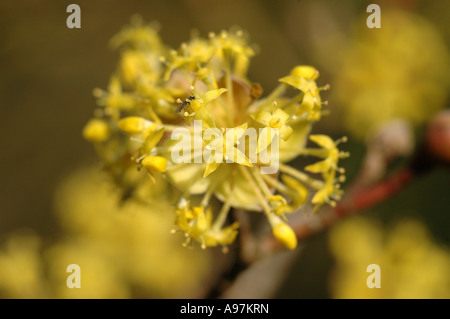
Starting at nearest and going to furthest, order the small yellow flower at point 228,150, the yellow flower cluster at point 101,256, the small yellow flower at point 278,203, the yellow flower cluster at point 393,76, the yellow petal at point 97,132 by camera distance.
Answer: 1. the small yellow flower at point 228,150
2. the small yellow flower at point 278,203
3. the yellow petal at point 97,132
4. the yellow flower cluster at point 101,256
5. the yellow flower cluster at point 393,76

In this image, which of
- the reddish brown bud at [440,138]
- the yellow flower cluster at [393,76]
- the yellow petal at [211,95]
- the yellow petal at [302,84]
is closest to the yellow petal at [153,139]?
the yellow petal at [211,95]

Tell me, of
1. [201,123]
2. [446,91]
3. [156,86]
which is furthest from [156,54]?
[446,91]

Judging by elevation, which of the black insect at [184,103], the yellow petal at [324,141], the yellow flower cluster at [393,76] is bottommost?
the yellow petal at [324,141]

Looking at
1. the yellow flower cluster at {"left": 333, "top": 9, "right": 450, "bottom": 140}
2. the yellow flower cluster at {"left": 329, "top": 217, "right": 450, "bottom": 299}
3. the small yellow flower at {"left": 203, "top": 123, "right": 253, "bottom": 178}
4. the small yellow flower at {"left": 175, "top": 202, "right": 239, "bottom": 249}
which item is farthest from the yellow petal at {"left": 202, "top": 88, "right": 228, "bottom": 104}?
the yellow flower cluster at {"left": 333, "top": 9, "right": 450, "bottom": 140}

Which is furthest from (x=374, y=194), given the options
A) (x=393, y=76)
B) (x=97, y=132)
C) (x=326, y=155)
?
(x=393, y=76)

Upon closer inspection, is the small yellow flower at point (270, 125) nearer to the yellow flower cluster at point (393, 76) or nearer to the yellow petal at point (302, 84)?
the yellow petal at point (302, 84)

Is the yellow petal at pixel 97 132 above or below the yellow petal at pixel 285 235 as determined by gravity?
above

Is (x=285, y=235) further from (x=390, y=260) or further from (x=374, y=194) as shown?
(x=390, y=260)
